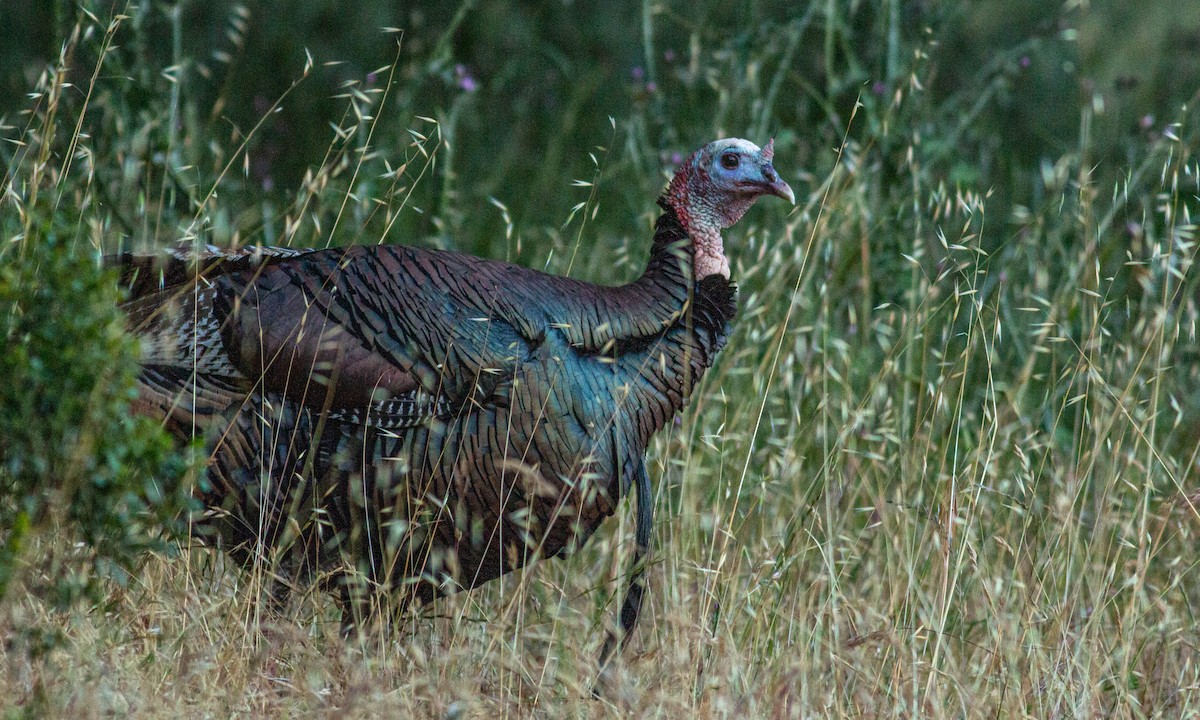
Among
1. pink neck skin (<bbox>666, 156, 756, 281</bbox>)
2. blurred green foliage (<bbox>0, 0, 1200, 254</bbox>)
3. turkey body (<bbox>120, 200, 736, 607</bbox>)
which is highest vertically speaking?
pink neck skin (<bbox>666, 156, 756, 281</bbox>)

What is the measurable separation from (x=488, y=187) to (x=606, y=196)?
104 inches

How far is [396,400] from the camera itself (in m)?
3.48

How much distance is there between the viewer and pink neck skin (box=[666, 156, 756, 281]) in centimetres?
385

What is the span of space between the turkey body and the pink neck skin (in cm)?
28

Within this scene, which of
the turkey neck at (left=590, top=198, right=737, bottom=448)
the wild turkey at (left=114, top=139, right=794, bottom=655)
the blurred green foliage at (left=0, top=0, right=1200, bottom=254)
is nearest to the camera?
the wild turkey at (left=114, top=139, right=794, bottom=655)

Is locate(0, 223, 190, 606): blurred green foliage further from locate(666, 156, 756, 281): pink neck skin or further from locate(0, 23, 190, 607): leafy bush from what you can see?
locate(666, 156, 756, 281): pink neck skin

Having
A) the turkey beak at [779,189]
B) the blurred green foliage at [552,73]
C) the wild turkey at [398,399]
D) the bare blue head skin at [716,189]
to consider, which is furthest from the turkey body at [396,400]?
the blurred green foliage at [552,73]

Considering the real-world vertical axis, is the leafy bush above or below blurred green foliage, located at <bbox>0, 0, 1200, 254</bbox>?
above

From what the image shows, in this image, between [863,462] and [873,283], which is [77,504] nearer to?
[863,462]

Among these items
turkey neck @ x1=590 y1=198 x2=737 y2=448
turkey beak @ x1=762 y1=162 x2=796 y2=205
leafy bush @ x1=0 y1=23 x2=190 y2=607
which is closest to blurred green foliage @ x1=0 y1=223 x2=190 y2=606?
leafy bush @ x1=0 y1=23 x2=190 y2=607

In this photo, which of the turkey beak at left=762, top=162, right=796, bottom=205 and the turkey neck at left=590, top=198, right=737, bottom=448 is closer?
the turkey neck at left=590, top=198, right=737, bottom=448

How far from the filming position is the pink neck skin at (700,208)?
385cm

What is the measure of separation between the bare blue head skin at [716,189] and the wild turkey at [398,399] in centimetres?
39

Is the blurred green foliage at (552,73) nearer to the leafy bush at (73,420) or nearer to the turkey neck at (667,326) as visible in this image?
the turkey neck at (667,326)
